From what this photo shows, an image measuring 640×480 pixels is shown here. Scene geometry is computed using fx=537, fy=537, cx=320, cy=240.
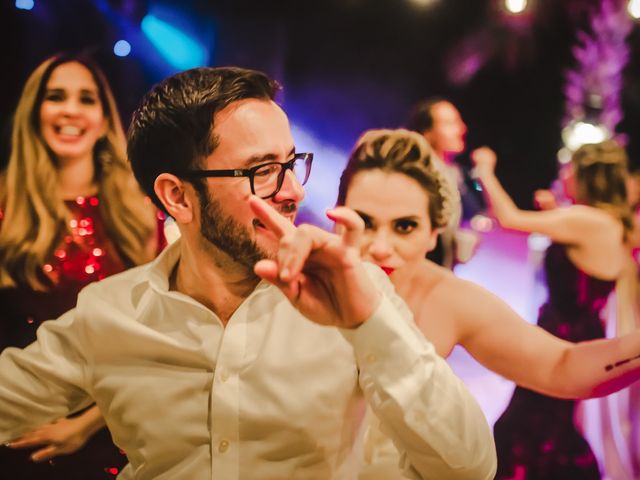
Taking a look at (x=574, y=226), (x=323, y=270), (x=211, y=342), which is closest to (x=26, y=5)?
(x=211, y=342)

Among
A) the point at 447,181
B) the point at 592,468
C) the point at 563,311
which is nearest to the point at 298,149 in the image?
the point at 447,181

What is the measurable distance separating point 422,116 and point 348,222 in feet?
4.27

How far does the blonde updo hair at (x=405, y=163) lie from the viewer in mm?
1926

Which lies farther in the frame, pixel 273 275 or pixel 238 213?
pixel 238 213

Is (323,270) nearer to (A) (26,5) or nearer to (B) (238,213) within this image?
(B) (238,213)

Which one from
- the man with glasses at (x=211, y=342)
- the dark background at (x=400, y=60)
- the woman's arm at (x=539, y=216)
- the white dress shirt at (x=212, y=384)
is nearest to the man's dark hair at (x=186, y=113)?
the man with glasses at (x=211, y=342)

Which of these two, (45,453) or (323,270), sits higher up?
(323,270)

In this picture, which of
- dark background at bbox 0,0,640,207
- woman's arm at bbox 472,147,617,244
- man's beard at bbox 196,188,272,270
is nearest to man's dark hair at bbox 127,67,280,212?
man's beard at bbox 196,188,272,270

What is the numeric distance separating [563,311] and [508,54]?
41.4 inches

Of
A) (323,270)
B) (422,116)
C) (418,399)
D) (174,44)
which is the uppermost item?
(174,44)

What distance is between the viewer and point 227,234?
143cm

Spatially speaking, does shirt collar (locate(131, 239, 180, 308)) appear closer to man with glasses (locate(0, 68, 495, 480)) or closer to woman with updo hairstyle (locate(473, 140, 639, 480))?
man with glasses (locate(0, 68, 495, 480))

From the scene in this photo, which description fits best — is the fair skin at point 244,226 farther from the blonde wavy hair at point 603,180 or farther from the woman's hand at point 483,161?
the blonde wavy hair at point 603,180

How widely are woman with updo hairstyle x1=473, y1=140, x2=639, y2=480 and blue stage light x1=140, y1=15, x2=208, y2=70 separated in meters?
1.17
